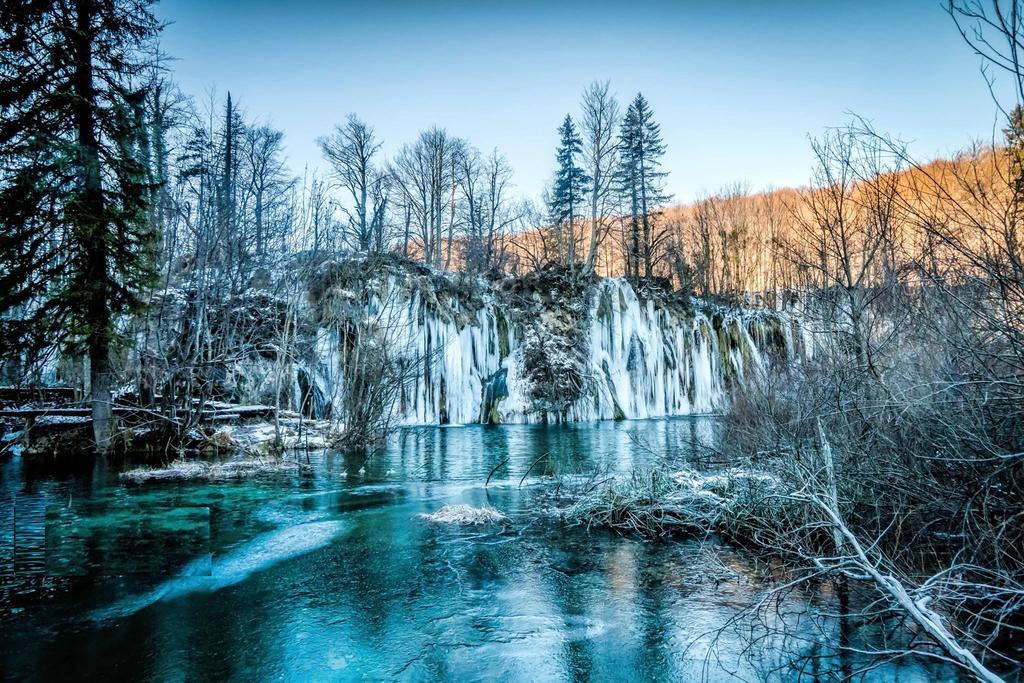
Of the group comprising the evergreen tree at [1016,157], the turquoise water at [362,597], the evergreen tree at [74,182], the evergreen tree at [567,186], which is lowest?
the turquoise water at [362,597]

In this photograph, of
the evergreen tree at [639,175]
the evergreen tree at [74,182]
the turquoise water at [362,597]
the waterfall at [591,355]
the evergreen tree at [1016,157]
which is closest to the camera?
the evergreen tree at [1016,157]

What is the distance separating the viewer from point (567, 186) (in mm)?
32906

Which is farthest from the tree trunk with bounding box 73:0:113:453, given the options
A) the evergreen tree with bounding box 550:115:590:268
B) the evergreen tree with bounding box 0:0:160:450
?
the evergreen tree with bounding box 550:115:590:268

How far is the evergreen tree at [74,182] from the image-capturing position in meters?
10.2

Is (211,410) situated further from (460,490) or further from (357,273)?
(460,490)

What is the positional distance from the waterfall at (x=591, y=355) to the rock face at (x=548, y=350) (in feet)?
0.15

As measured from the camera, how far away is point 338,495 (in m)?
8.57

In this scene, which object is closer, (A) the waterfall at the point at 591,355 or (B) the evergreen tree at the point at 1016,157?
(B) the evergreen tree at the point at 1016,157

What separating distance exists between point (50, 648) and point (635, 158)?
34.3 m

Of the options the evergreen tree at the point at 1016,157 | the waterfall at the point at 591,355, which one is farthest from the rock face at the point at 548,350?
the evergreen tree at the point at 1016,157

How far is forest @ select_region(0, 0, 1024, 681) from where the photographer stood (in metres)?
3.56

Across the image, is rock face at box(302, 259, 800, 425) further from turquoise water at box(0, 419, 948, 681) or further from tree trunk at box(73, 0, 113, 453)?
turquoise water at box(0, 419, 948, 681)

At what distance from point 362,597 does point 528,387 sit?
1694 cm

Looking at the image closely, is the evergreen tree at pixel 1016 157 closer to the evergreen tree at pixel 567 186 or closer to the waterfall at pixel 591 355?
the waterfall at pixel 591 355
